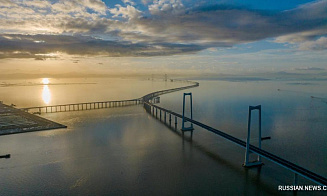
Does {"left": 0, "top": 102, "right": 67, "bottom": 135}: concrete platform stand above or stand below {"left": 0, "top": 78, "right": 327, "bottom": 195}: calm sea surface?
above

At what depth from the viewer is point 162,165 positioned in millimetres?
21844

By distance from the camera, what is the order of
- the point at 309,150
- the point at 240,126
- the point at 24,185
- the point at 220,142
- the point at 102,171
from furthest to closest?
1. the point at 240,126
2. the point at 220,142
3. the point at 309,150
4. the point at 102,171
5. the point at 24,185

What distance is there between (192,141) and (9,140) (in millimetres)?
24034

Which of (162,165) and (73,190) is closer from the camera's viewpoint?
(73,190)

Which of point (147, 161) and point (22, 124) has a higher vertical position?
point (22, 124)

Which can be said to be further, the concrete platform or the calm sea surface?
the concrete platform

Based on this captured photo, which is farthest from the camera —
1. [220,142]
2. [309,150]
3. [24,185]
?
[220,142]

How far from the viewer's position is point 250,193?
17.0 meters

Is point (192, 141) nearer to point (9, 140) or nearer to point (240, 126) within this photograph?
point (240, 126)

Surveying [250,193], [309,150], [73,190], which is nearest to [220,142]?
[309,150]

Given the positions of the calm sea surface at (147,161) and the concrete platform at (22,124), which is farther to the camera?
the concrete platform at (22,124)

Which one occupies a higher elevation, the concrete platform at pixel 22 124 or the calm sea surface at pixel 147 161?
the concrete platform at pixel 22 124

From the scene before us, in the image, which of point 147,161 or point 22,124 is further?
point 22,124

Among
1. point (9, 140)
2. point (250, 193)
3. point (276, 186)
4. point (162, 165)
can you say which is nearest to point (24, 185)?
point (162, 165)
